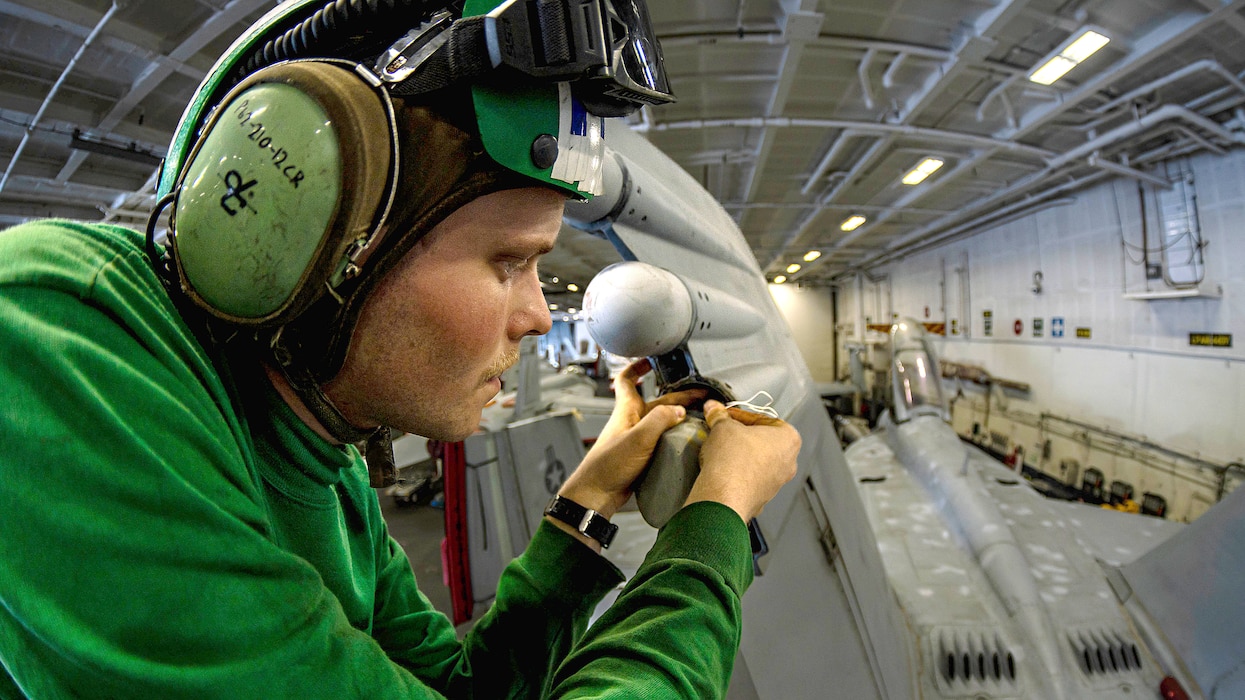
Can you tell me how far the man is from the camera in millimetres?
352

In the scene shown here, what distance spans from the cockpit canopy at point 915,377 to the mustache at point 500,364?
16.3ft

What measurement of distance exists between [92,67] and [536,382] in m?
3.86

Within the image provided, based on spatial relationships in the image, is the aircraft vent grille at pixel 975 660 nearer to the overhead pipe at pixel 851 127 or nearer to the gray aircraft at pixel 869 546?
the gray aircraft at pixel 869 546

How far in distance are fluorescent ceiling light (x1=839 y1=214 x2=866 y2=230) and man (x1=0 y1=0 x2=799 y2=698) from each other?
1019 centimetres

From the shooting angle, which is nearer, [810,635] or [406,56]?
[406,56]

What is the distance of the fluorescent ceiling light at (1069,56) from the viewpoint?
380 centimetres

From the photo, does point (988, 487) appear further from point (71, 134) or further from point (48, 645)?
point (71, 134)

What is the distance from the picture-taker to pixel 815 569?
1.51m

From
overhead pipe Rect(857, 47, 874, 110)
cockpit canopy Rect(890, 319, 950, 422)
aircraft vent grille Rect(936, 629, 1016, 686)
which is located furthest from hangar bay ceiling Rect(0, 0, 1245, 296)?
aircraft vent grille Rect(936, 629, 1016, 686)

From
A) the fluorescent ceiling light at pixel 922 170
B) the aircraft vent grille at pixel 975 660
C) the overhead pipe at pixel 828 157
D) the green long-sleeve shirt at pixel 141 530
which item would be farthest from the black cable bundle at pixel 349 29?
the fluorescent ceiling light at pixel 922 170

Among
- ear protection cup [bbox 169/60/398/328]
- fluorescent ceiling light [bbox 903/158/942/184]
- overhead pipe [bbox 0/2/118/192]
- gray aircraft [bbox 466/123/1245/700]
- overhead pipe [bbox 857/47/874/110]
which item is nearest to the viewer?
ear protection cup [bbox 169/60/398/328]

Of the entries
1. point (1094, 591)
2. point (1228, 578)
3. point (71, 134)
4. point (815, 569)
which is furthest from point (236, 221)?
point (71, 134)

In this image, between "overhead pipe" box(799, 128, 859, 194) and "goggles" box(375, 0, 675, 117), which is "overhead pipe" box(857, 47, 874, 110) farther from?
Result: "goggles" box(375, 0, 675, 117)

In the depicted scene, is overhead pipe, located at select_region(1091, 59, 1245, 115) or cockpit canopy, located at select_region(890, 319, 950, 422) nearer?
overhead pipe, located at select_region(1091, 59, 1245, 115)
